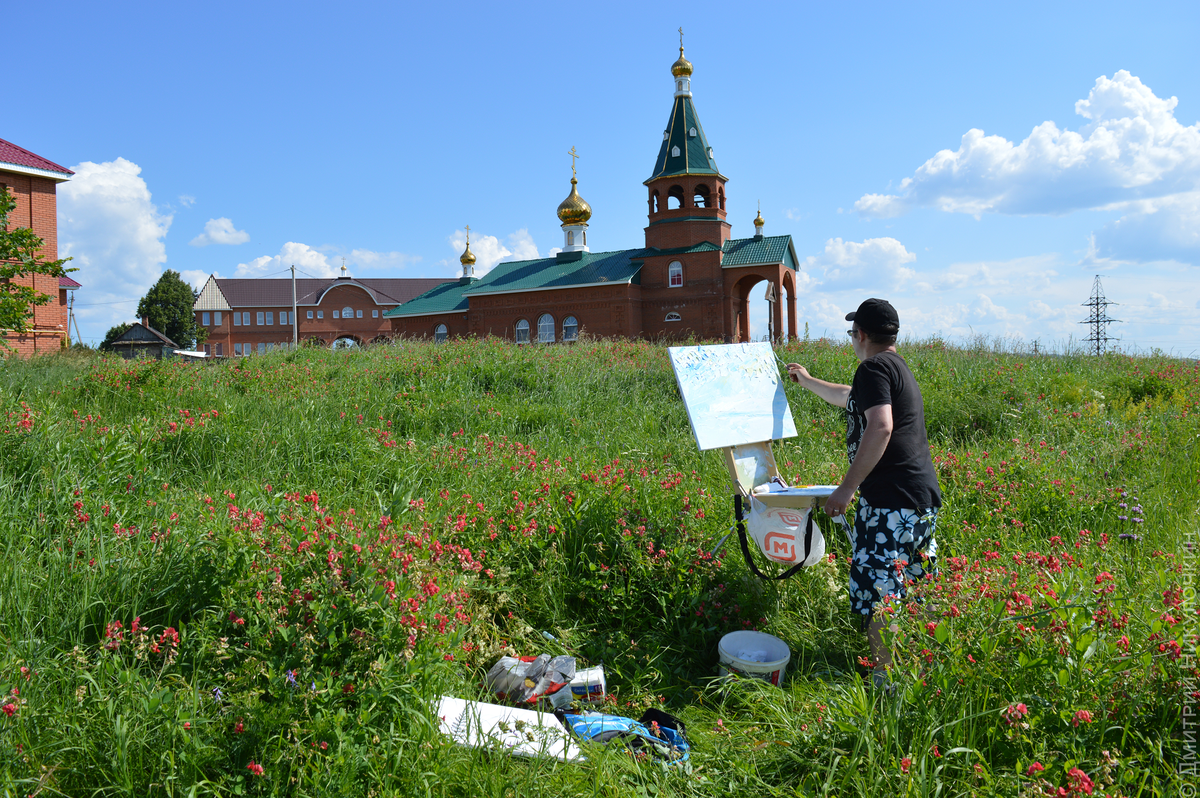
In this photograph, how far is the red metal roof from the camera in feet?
72.2

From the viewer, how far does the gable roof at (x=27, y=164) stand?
71.6ft

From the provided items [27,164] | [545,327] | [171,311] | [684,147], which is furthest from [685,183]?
[171,311]

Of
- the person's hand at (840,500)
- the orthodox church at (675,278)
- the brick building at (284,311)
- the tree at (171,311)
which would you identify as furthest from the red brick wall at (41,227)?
the tree at (171,311)

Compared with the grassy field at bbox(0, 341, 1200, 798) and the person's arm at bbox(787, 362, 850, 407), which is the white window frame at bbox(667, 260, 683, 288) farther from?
the person's arm at bbox(787, 362, 850, 407)

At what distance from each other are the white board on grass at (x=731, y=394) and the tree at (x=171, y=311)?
6151cm

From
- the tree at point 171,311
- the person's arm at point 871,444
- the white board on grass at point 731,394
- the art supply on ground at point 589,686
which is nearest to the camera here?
the person's arm at point 871,444

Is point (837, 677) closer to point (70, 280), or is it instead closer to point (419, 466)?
point (419, 466)

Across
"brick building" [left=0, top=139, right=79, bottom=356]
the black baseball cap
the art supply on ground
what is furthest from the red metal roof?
the black baseball cap

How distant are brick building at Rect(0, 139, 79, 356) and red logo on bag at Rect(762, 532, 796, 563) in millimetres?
25019

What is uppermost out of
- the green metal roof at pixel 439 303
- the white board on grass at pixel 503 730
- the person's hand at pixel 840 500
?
the green metal roof at pixel 439 303

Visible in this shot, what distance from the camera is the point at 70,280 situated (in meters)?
28.8

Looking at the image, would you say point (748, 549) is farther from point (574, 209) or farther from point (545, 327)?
point (574, 209)

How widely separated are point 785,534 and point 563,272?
105 feet

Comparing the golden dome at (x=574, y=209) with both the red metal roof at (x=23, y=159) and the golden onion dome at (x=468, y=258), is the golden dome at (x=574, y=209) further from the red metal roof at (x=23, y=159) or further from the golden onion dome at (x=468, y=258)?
the red metal roof at (x=23, y=159)
